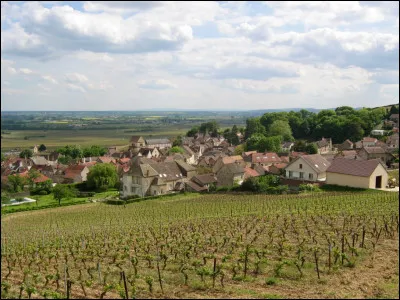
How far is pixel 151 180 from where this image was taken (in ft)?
157

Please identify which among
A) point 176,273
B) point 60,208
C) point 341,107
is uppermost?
point 341,107

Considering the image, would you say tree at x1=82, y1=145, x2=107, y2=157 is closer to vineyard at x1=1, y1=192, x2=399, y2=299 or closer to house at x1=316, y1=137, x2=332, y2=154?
house at x1=316, y1=137, x2=332, y2=154

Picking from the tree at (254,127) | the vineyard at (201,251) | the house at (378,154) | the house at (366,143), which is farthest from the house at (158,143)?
the vineyard at (201,251)

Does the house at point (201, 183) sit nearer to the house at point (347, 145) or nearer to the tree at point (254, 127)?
the house at point (347, 145)

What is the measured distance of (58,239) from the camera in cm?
2308

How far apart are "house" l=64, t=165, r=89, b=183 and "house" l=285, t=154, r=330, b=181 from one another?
3126 centimetres

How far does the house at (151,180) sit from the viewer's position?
4728cm

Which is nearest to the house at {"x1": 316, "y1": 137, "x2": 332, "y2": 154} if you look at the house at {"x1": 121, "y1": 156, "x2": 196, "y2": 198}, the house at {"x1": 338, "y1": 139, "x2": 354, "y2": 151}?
the house at {"x1": 338, "y1": 139, "x2": 354, "y2": 151}

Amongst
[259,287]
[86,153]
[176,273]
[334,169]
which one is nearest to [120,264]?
[176,273]

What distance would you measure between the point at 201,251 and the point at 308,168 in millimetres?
29987

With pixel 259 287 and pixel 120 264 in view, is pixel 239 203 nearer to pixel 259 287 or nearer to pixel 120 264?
pixel 120 264

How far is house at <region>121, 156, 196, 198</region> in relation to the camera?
155ft

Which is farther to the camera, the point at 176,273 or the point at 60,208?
the point at 60,208

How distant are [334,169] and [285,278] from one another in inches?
1164
